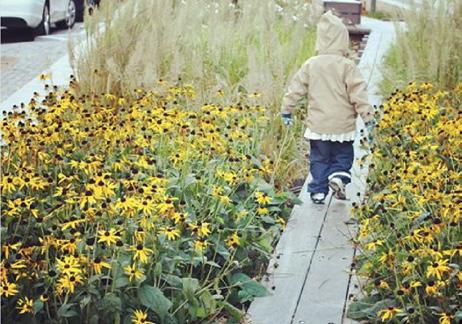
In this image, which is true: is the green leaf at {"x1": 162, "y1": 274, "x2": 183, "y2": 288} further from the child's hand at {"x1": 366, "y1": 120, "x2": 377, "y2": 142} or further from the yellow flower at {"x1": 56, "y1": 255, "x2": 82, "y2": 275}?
the child's hand at {"x1": 366, "y1": 120, "x2": 377, "y2": 142}

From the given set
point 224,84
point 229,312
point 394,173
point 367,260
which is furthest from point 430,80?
point 229,312

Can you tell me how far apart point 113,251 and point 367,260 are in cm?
135

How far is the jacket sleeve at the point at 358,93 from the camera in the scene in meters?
6.42

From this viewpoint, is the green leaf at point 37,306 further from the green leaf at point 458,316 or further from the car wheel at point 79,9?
the car wheel at point 79,9

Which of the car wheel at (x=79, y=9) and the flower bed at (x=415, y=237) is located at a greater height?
the flower bed at (x=415, y=237)

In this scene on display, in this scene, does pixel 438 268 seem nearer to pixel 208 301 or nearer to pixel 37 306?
pixel 208 301

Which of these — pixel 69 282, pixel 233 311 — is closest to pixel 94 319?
pixel 69 282

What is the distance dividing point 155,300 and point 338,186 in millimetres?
2437

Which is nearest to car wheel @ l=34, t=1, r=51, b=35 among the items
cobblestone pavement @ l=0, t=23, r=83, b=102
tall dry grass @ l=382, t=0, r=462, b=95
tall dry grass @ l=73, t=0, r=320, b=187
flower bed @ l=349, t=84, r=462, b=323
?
cobblestone pavement @ l=0, t=23, r=83, b=102

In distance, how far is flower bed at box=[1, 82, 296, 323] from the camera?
4.24 metres

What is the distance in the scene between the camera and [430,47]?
890 cm

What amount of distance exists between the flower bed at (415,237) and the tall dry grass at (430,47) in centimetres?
220

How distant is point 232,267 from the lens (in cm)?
516

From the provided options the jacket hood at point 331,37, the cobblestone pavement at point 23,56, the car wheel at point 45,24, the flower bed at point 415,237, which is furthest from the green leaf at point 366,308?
the car wheel at point 45,24
